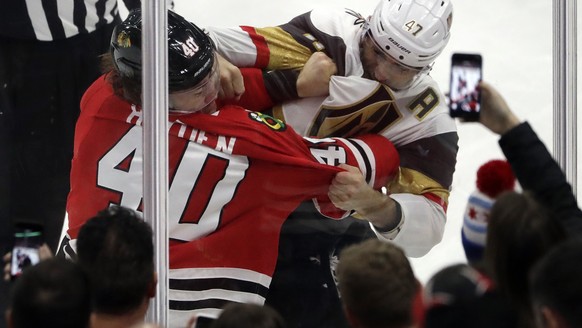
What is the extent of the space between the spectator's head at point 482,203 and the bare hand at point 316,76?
29.4 inches

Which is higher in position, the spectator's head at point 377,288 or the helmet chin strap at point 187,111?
the helmet chin strap at point 187,111

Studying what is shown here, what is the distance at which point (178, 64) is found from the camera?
2.72 m

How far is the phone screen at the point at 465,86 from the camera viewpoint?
7.55ft

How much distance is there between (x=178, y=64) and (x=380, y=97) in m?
0.50

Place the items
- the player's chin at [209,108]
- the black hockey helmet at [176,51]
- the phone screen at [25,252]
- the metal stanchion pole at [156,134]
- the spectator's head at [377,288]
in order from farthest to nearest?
the player's chin at [209,108], the black hockey helmet at [176,51], the metal stanchion pole at [156,134], the phone screen at [25,252], the spectator's head at [377,288]

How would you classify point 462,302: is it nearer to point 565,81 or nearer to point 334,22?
point 565,81

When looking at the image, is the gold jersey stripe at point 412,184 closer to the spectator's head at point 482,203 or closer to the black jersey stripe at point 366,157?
the black jersey stripe at point 366,157

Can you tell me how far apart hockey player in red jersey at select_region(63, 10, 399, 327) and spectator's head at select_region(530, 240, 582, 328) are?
1.24m

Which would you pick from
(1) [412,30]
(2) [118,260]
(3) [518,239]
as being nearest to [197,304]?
(2) [118,260]

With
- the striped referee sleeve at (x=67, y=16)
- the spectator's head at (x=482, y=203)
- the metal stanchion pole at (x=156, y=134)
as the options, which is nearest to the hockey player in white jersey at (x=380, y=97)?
the metal stanchion pole at (x=156, y=134)

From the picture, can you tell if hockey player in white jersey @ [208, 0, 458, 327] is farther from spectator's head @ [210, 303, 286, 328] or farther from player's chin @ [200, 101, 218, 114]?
spectator's head @ [210, 303, 286, 328]

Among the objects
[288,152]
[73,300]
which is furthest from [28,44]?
[73,300]

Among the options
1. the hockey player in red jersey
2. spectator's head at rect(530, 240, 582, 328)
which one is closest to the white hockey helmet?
the hockey player in red jersey

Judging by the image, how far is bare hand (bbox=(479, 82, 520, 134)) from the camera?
2215 mm
